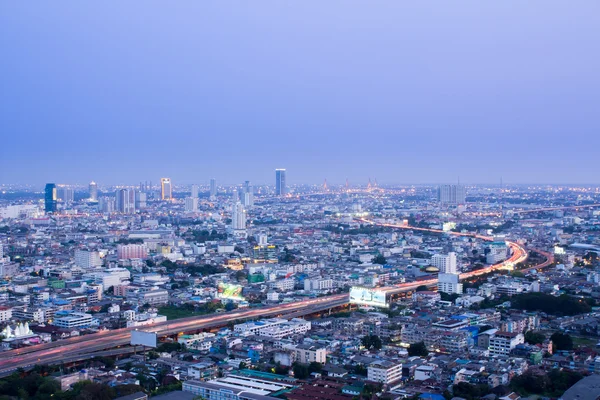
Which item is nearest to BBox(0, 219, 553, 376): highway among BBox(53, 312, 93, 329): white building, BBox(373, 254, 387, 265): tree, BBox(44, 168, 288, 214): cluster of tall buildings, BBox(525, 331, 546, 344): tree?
BBox(53, 312, 93, 329): white building

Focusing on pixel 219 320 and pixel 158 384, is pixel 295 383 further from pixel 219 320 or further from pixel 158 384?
pixel 219 320

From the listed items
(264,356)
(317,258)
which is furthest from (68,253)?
(264,356)

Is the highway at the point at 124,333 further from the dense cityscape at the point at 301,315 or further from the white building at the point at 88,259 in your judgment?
the white building at the point at 88,259

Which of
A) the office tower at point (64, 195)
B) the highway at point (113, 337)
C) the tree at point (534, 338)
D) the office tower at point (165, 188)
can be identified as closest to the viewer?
the highway at point (113, 337)

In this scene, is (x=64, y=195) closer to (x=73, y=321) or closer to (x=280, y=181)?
(x=280, y=181)

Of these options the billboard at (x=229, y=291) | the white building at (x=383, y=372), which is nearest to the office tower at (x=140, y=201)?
the billboard at (x=229, y=291)

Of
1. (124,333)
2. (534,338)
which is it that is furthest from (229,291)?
(534,338)
